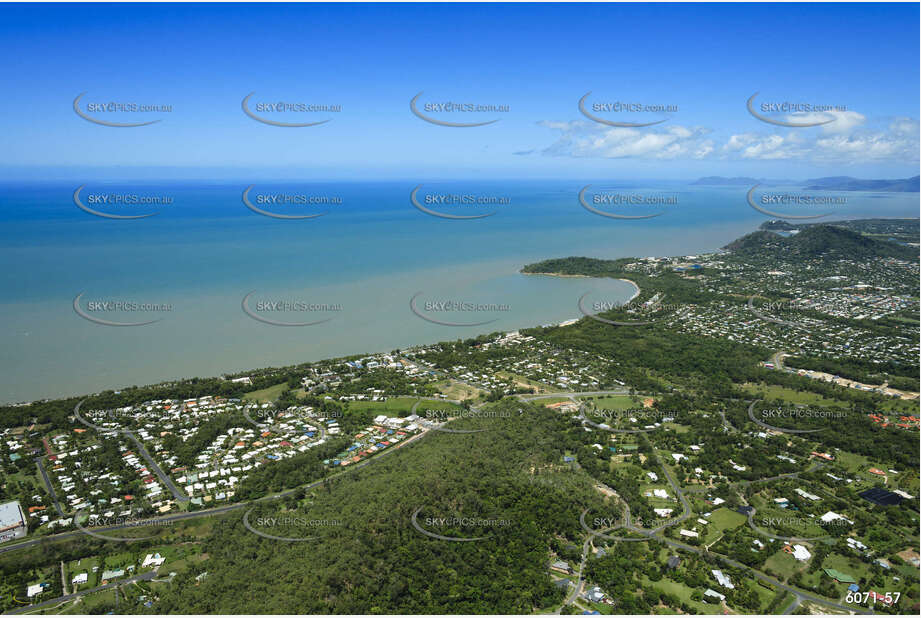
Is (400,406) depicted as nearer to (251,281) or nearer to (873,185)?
(251,281)

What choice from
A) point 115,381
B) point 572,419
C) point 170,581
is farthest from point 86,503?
point 572,419

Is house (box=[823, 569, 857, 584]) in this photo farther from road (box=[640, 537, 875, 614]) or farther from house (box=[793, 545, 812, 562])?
road (box=[640, 537, 875, 614])

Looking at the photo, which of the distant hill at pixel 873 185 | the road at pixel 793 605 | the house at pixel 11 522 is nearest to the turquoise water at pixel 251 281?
the house at pixel 11 522

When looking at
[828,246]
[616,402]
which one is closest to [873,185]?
[828,246]

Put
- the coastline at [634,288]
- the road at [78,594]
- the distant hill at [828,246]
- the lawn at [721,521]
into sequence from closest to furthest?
the road at [78,594] → the lawn at [721,521] → the coastline at [634,288] → the distant hill at [828,246]

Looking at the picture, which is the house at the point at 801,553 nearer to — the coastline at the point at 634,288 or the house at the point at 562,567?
the house at the point at 562,567

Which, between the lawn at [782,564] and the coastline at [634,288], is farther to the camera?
the coastline at [634,288]
